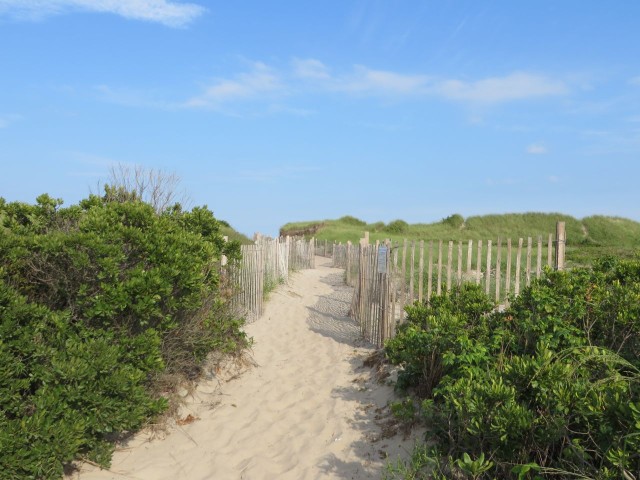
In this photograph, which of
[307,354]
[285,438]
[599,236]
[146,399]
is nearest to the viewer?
[146,399]

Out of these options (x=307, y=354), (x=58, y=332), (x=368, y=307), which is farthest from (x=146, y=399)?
(x=368, y=307)

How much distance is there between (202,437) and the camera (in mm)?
5863

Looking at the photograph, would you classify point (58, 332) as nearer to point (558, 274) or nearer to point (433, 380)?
point (433, 380)

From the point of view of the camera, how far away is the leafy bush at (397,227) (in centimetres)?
3760

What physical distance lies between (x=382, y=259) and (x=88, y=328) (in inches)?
193

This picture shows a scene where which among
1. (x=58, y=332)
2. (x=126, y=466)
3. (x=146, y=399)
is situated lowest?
(x=126, y=466)

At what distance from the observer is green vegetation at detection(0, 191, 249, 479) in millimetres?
4352

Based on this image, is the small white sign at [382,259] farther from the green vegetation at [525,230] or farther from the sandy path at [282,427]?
the green vegetation at [525,230]

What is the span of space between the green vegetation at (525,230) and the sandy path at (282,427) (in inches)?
467

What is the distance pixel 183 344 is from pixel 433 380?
2.96 meters

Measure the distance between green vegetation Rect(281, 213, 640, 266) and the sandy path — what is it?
38.9 feet

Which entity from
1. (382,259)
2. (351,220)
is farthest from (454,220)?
(382,259)

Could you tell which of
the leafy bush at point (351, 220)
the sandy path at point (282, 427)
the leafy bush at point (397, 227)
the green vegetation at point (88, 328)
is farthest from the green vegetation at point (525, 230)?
the green vegetation at point (88, 328)

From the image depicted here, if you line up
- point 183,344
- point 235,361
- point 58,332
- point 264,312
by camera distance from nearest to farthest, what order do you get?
1. point 58,332
2. point 183,344
3. point 235,361
4. point 264,312
